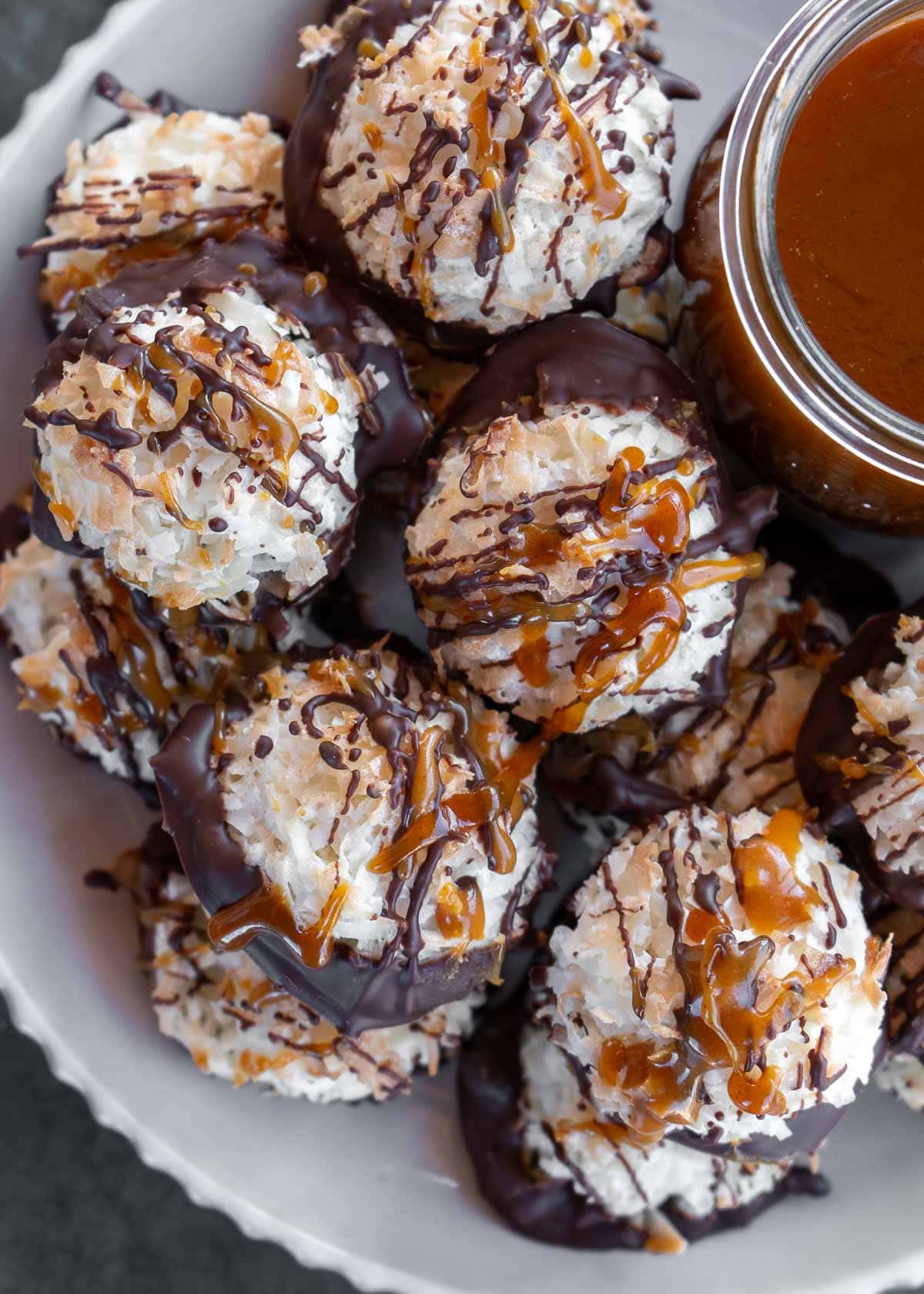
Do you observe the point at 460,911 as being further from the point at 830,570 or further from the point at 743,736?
the point at 830,570

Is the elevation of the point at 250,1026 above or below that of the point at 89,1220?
above

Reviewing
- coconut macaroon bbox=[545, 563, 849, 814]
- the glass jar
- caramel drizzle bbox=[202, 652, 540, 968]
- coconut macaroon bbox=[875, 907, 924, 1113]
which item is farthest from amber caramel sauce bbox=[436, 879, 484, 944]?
the glass jar

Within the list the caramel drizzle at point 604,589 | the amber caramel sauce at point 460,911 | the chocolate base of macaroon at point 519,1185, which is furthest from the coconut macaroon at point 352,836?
the chocolate base of macaroon at point 519,1185

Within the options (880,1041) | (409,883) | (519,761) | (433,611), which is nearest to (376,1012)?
(409,883)

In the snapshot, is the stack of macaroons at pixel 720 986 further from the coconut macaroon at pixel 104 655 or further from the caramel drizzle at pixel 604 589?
the coconut macaroon at pixel 104 655

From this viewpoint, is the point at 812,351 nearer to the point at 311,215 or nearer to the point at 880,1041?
the point at 311,215

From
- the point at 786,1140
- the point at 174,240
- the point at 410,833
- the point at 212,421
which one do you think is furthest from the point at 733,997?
the point at 174,240
